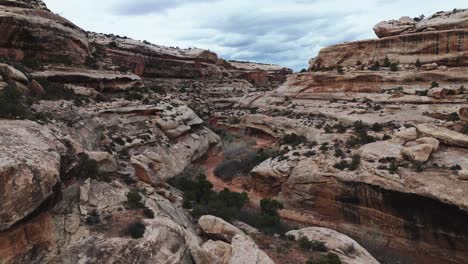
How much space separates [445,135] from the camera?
62.3 ft

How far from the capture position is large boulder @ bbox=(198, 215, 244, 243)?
11762mm

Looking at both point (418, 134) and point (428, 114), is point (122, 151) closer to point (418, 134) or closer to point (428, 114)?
point (418, 134)

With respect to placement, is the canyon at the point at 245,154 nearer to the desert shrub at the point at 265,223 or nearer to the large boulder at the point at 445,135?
the large boulder at the point at 445,135

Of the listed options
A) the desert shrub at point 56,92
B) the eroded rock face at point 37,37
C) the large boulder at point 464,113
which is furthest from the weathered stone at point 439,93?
the eroded rock face at point 37,37

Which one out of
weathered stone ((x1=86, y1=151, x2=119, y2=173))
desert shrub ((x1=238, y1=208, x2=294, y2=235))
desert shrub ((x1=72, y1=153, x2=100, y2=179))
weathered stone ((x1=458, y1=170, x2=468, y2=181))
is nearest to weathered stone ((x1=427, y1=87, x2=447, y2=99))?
weathered stone ((x1=458, y1=170, x2=468, y2=181))

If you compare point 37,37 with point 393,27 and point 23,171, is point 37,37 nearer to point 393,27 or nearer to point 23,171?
point 23,171

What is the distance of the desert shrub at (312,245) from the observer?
41.0ft

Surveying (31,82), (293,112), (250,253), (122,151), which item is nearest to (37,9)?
(31,82)

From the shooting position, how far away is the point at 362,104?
30.3 metres

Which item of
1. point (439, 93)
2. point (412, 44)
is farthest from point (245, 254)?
point (412, 44)

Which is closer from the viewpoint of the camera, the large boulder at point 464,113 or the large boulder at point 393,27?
the large boulder at point 464,113

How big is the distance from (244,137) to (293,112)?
670 centimetres

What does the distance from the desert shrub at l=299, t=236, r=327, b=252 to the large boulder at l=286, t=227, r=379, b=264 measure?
0.75 feet

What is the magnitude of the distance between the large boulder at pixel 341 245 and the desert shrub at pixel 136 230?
22.4 ft
